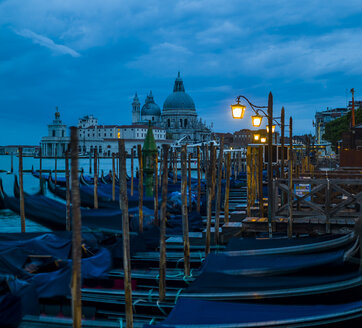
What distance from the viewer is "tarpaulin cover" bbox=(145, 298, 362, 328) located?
2.86m

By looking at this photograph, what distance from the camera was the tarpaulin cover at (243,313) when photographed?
2861mm

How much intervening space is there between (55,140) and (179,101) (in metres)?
25.1

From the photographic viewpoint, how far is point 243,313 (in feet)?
9.91

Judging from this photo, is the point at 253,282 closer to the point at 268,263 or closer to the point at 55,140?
the point at 268,263

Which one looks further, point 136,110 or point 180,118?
point 136,110

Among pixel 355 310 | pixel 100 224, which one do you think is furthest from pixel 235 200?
pixel 355 310

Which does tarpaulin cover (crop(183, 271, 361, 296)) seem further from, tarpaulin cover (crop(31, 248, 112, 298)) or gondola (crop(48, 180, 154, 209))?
gondola (crop(48, 180, 154, 209))

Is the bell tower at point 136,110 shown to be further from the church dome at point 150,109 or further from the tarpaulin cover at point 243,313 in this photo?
the tarpaulin cover at point 243,313

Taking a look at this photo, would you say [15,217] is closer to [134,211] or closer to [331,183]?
[134,211]

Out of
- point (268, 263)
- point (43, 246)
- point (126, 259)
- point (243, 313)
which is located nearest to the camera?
point (243, 313)

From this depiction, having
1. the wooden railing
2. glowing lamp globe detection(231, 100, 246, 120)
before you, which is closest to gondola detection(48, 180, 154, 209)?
the wooden railing

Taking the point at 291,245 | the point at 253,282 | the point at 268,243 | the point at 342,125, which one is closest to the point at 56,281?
the point at 253,282

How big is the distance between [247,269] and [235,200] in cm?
904

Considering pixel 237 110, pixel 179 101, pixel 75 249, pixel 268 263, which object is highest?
pixel 179 101
